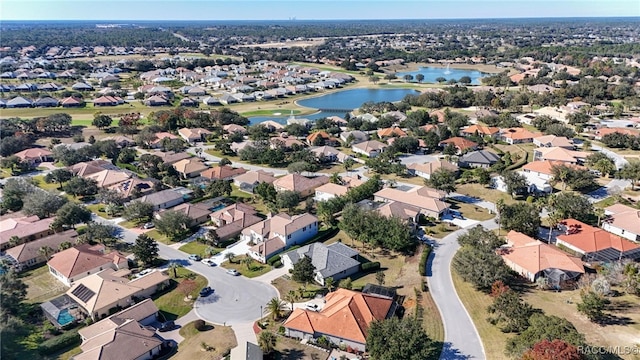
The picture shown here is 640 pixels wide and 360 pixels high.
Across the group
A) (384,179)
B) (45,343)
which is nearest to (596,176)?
(384,179)

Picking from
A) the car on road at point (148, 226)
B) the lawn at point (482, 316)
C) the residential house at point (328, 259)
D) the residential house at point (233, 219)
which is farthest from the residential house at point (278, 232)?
the lawn at point (482, 316)

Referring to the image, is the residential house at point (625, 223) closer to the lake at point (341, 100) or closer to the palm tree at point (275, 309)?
the palm tree at point (275, 309)

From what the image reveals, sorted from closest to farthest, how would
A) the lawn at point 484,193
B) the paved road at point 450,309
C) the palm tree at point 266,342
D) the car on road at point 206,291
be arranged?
the palm tree at point 266,342 → the paved road at point 450,309 → the car on road at point 206,291 → the lawn at point 484,193

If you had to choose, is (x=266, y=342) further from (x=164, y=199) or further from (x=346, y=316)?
(x=164, y=199)

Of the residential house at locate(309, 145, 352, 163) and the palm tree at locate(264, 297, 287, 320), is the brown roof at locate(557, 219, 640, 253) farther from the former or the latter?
the residential house at locate(309, 145, 352, 163)

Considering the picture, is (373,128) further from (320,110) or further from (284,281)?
(284,281)

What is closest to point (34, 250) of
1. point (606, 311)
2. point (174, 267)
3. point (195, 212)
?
point (174, 267)
